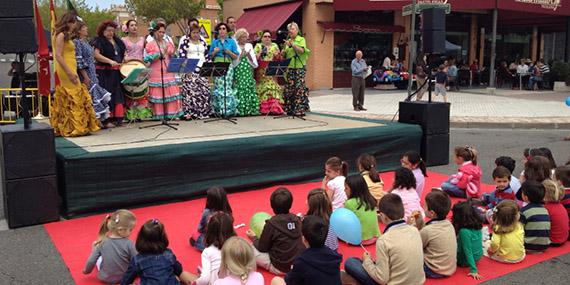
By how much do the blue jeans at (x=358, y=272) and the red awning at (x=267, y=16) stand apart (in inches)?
894

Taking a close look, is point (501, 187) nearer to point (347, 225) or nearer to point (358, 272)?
point (347, 225)

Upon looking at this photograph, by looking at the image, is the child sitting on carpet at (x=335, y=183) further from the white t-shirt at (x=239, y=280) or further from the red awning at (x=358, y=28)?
the red awning at (x=358, y=28)

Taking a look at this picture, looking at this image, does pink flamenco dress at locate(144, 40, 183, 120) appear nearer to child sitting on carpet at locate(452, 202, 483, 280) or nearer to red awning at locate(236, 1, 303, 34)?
child sitting on carpet at locate(452, 202, 483, 280)

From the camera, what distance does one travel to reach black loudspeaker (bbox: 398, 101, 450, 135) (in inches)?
365

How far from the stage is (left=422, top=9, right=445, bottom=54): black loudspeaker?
→ 1364mm

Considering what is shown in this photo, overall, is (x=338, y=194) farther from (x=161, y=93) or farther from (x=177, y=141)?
(x=161, y=93)

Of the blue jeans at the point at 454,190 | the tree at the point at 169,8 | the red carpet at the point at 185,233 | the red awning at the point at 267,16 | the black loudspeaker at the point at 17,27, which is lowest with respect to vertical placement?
the red carpet at the point at 185,233

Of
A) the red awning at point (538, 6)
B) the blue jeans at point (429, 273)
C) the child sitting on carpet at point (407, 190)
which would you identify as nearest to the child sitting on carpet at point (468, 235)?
the blue jeans at point (429, 273)

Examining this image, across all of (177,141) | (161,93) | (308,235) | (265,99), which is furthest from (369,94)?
(308,235)

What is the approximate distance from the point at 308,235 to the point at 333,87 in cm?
2390

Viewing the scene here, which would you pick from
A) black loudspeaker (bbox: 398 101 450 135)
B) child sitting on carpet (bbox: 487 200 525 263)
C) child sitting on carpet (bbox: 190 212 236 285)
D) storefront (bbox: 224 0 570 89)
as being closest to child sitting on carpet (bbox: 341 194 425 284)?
child sitting on carpet (bbox: 190 212 236 285)

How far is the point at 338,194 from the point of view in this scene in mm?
5770

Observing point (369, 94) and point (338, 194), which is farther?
point (369, 94)

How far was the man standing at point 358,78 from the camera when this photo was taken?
57.0 feet
